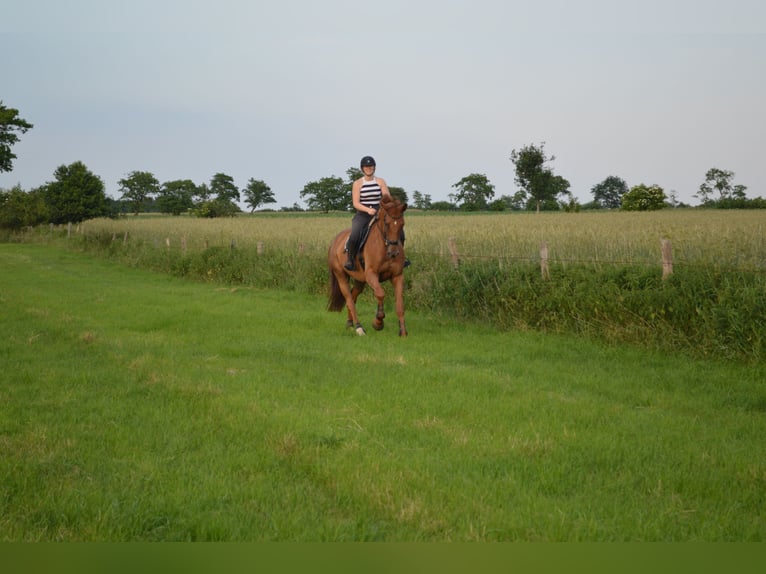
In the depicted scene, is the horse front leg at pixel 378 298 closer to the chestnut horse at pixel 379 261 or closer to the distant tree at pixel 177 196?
the chestnut horse at pixel 379 261

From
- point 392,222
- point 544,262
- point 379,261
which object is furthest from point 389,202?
point 544,262

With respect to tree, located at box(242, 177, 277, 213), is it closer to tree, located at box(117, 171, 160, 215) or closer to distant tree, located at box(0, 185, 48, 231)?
tree, located at box(117, 171, 160, 215)

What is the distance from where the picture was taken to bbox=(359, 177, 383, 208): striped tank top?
1156 centimetres

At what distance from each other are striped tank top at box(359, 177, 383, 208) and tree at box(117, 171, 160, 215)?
11168cm

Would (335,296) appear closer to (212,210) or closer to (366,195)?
(366,195)

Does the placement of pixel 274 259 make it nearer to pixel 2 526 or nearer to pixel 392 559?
pixel 2 526

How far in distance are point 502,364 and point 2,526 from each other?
21.2 feet

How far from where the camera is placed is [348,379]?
8.05m

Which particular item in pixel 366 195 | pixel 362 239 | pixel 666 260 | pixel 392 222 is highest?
pixel 366 195

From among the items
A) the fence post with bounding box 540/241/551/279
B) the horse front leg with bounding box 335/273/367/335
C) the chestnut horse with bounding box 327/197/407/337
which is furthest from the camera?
the fence post with bounding box 540/241/551/279

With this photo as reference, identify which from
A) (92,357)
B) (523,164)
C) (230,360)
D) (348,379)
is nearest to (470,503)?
(348,379)

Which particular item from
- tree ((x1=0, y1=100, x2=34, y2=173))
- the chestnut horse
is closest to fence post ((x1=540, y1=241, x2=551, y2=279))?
the chestnut horse

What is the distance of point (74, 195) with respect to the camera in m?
69.1

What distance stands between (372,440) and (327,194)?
294 feet
